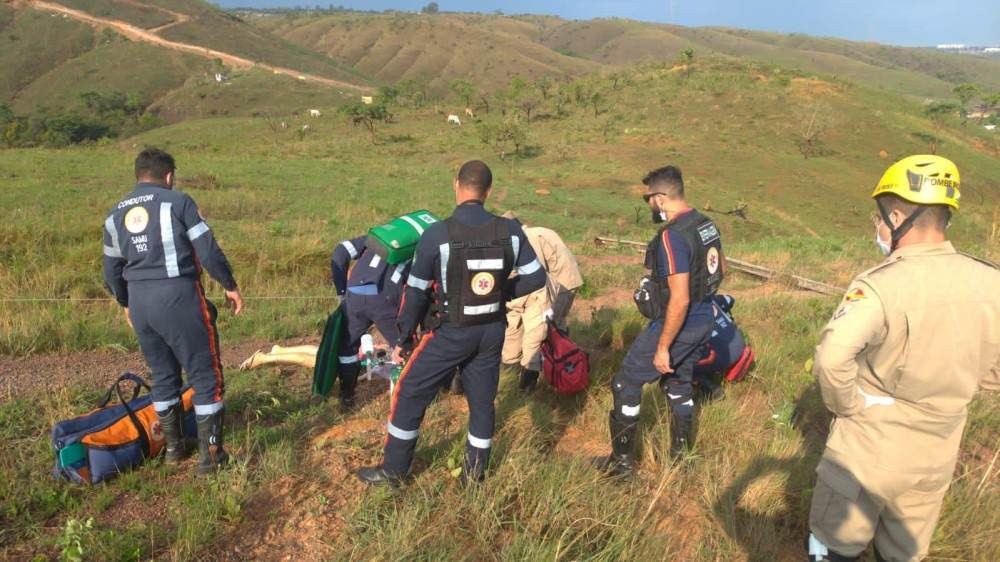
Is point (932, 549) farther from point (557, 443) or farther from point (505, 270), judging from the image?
point (505, 270)

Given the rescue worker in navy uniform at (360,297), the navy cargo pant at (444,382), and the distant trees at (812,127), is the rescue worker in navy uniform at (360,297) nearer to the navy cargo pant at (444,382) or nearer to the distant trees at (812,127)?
the navy cargo pant at (444,382)

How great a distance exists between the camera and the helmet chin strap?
6.57 ft

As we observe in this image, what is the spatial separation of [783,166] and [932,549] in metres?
28.7

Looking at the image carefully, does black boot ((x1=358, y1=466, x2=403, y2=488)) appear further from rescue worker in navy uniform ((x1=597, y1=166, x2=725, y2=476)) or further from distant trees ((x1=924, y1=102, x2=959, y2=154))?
distant trees ((x1=924, y1=102, x2=959, y2=154))

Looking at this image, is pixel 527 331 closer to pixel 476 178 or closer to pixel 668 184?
pixel 668 184

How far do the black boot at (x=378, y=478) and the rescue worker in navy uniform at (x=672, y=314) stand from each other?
46.2 inches

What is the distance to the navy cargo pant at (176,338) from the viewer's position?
313 cm

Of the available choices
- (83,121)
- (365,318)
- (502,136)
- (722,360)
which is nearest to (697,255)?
(722,360)

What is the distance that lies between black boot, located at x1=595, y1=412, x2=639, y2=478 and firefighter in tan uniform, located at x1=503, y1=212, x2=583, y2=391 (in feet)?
3.46

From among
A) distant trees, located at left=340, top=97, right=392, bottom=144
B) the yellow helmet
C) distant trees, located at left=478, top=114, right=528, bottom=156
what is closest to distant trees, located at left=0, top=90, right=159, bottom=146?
distant trees, located at left=340, top=97, right=392, bottom=144

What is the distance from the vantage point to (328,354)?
13.7ft

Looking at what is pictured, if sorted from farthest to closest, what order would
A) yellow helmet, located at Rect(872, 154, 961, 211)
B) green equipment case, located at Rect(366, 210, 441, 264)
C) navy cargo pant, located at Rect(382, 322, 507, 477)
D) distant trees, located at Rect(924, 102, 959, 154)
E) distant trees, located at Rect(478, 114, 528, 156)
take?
distant trees, located at Rect(924, 102, 959, 154) < distant trees, located at Rect(478, 114, 528, 156) < green equipment case, located at Rect(366, 210, 441, 264) < navy cargo pant, located at Rect(382, 322, 507, 477) < yellow helmet, located at Rect(872, 154, 961, 211)

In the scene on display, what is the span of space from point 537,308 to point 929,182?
8.97ft

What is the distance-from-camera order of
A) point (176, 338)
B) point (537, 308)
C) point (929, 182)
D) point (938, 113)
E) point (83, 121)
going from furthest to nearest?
point (83, 121), point (938, 113), point (537, 308), point (176, 338), point (929, 182)
